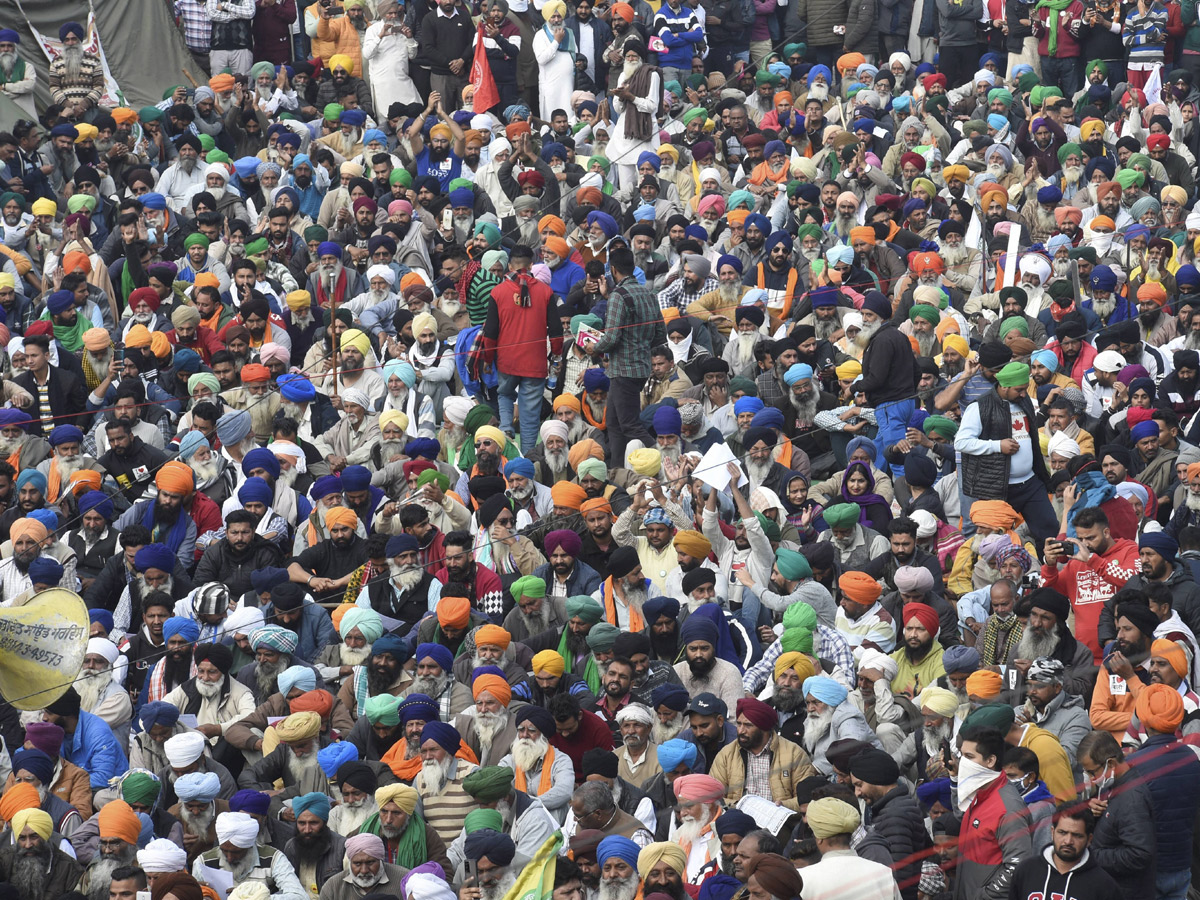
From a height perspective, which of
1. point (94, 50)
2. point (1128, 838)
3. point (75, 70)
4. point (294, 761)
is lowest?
point (294, 761)

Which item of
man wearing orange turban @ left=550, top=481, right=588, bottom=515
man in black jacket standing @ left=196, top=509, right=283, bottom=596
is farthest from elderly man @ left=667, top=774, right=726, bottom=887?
man in black jacket standing @ left=196, top=509, right=283, bottom=596

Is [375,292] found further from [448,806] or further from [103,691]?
[448,806]

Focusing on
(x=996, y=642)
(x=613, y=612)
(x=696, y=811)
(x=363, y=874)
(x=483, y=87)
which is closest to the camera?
(x=363, y=874)

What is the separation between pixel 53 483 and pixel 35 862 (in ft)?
14.5

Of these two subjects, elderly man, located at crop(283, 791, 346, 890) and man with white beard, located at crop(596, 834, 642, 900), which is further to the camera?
elderly man, located at crop(283, 791, 346, 890)

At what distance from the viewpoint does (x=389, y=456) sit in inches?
512

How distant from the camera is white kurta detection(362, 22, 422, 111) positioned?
19.4 m

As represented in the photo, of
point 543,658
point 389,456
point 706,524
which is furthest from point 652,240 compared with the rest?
point 543,658

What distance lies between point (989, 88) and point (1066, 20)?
1146 millimetres

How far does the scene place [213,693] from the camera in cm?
1026

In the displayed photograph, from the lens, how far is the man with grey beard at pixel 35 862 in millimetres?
8750

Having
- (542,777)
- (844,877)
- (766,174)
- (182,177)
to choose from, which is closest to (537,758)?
(542,777)

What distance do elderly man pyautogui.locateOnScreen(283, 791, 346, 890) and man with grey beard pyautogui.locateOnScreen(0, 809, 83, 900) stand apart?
987 millimetres

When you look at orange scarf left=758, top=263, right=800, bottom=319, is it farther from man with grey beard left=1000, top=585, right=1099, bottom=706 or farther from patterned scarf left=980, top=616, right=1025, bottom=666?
man with grey beard left=1000, top=585, right=1099, bottom=706
